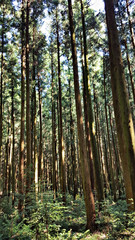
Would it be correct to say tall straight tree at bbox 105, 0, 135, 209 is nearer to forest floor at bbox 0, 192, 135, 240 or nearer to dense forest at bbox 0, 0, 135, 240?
dense forest at bbox 0, 0, 135, 240

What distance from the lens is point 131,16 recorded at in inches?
524

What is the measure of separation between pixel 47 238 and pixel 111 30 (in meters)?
5.35

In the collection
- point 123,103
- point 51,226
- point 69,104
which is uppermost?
point 69,104

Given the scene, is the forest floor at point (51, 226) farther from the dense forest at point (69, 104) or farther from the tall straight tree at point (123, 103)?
the tall straight tree at point (123, 103)

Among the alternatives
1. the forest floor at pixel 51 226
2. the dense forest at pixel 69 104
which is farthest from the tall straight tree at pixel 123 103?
the forest floor at pixel 51 226

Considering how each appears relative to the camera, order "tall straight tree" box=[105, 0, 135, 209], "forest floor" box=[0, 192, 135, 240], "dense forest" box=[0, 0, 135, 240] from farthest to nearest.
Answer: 1. "dense forest" box=[0, 0, 135, 240]
2. "forest floor" box=[0, 192, 135, 240]
3. "tall straight tree" box=[105, 0, 135, 209]

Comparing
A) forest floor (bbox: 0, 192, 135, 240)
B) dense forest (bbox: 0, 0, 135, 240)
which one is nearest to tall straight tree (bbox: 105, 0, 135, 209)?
dense forest (bbox: 0, 0, 135, 240)

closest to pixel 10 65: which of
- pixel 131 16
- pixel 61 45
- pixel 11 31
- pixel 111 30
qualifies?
pixel 11 31

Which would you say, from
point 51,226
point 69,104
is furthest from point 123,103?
point 69,104

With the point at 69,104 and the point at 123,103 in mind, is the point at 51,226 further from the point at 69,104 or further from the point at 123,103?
the point at 69,104

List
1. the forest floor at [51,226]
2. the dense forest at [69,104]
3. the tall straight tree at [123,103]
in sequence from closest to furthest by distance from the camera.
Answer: the tall straight tree at [123,103]
the forest floor at [51,226]
the dense forest at [69,104]

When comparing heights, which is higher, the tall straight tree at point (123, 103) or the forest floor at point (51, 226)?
the tall straight tree at point (123, 103)

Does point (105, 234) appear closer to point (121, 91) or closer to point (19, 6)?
point (121, 91)

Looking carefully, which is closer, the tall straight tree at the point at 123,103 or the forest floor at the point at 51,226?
the tall straight tree at the point at 123,103
